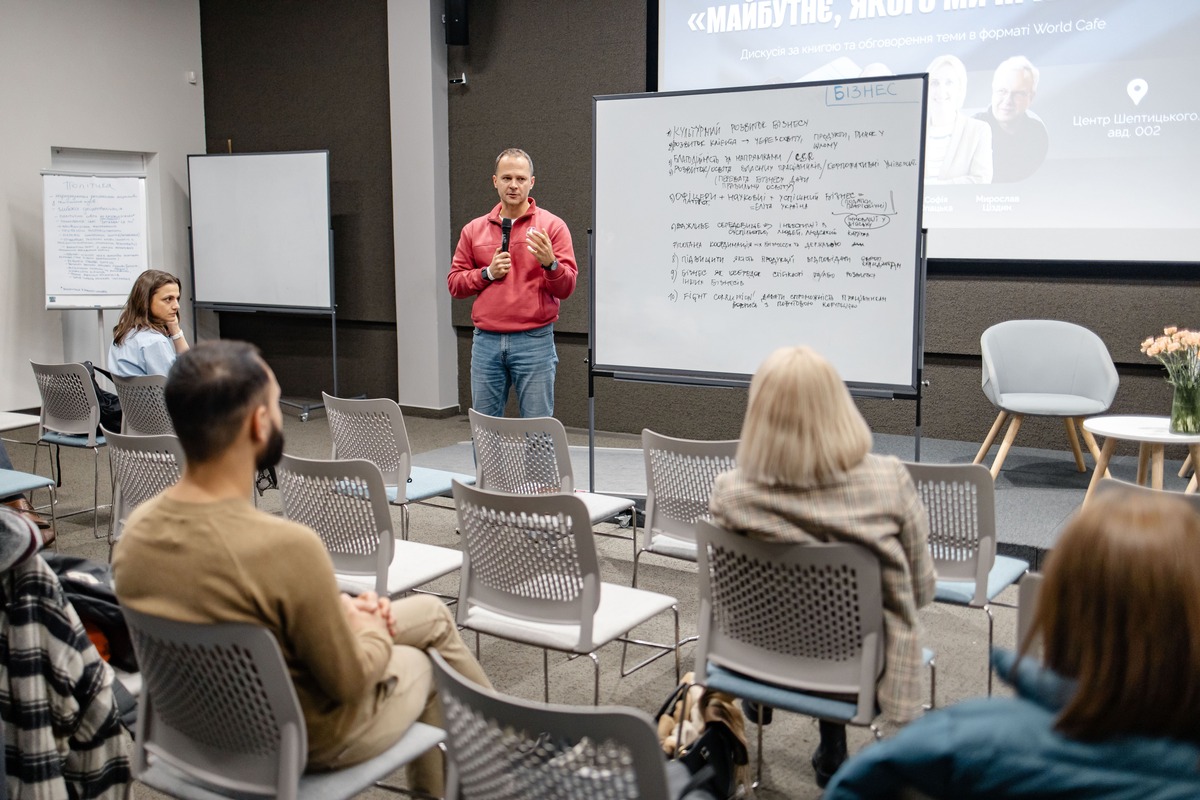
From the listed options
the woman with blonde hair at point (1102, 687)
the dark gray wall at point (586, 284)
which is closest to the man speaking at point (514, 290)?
the dark gray wall at point (586, 284)

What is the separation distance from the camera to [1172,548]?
3.44 feet

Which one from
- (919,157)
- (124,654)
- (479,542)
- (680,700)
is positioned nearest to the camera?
(124,654)

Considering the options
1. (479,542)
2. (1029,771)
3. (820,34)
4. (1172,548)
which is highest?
(820,34)

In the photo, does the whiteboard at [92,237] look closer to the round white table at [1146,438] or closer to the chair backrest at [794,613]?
the round white table at [1146,438]

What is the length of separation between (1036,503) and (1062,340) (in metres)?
1.01

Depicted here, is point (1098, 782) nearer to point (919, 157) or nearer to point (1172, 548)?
point (1172, 548)

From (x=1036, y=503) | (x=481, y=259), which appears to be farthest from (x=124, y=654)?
(x=1036, y=503)

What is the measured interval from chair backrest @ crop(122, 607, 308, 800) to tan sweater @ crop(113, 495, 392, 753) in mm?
42

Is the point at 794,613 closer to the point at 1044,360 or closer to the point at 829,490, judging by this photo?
the point at 829,490

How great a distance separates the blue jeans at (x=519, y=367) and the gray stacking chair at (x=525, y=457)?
117cm

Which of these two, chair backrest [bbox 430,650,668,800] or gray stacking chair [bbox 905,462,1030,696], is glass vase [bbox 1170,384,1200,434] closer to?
gray stacking chair [bbox 905,462,1030,696]

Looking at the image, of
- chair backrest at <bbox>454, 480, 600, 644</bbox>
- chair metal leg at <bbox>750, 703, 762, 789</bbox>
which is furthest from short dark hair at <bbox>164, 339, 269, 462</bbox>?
chair metal leg at <bbox>750, 703, 762, 789</bbox>

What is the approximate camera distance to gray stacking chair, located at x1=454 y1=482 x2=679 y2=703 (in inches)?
99.5

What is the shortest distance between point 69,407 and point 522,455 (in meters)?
2.64
